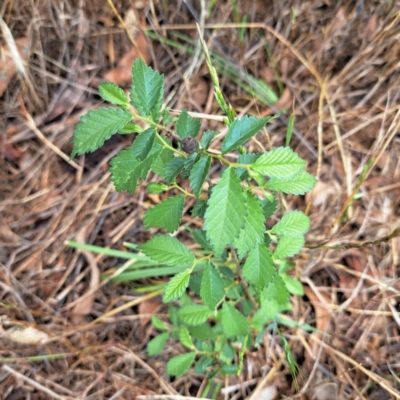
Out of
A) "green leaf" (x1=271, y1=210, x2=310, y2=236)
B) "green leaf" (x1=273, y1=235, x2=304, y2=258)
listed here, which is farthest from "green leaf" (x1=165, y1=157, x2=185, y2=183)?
"green leaf" (x1=273, y1=235, x2=304, y2=258)

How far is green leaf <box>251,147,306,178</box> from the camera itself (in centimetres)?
70

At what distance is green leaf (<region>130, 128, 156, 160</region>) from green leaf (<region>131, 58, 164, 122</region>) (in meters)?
0.04

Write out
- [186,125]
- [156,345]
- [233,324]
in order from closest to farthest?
[186,125], [233,324], [156,345]

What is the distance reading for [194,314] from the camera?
113cm

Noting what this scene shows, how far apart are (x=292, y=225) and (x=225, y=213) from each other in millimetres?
380

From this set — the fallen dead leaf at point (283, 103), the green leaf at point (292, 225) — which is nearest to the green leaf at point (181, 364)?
the green leaf at point (292, 225)

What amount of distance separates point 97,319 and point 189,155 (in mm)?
1056

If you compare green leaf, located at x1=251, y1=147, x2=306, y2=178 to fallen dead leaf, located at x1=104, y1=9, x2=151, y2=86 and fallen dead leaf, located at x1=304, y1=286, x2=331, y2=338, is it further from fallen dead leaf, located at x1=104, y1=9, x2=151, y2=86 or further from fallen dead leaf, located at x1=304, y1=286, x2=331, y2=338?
fallen dead leaf, located at x1=104, y1=9, x2=151, y2=86

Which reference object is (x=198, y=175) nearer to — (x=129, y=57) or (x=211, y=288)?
(x=211, y=288)

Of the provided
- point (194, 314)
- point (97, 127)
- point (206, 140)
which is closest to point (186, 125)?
point (206, 140)

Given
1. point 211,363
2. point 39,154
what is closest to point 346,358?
point 211,363

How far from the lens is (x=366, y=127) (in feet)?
5.49

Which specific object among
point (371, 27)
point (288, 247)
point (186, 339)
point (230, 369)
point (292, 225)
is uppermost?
point (371, 27)

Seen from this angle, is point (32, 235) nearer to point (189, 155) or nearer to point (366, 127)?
point (189, 155)
